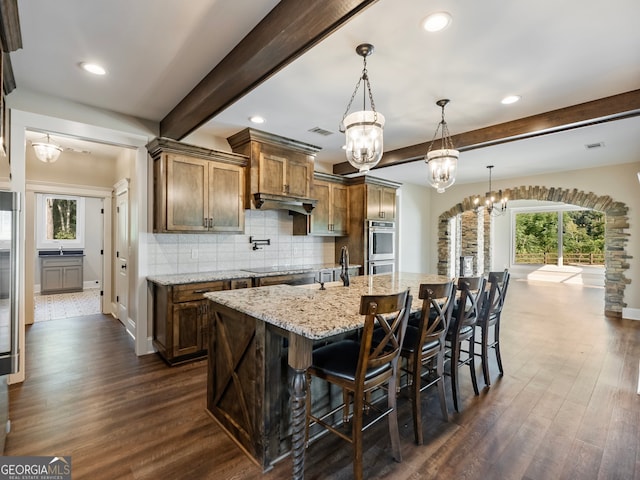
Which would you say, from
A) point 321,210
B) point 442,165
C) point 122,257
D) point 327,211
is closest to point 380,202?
point 327,211

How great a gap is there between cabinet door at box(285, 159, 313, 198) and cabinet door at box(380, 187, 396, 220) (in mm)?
1693

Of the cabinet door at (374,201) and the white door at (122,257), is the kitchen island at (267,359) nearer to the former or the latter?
the white door at (122,257)

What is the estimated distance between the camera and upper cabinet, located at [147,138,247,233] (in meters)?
3.44

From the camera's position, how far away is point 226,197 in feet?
12.7

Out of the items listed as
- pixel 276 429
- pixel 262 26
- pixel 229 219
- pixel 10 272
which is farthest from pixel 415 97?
pixel 10 272

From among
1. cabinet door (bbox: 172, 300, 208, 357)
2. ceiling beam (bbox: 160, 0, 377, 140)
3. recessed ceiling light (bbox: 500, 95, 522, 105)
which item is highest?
recessed ceiling light (bbox: 500, 95, 522, 105)

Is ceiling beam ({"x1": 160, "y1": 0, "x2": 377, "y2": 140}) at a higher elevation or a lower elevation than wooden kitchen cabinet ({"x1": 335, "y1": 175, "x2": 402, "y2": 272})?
higher

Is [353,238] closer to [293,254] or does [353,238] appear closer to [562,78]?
[293,254]

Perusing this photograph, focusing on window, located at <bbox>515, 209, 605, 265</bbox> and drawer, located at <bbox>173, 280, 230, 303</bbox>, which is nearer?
drawer, located at <bbox>173, 280, 230, 303</bbox>

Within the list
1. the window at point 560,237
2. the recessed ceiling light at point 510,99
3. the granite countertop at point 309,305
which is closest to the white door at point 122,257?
the granite countertop at point 309,305

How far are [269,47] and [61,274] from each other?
8097mm

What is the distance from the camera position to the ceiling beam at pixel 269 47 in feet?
5.49

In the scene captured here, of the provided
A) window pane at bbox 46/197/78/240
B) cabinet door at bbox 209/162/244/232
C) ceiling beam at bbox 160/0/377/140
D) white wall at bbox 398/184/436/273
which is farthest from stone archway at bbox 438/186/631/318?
window pane at bbox 46/197/78/240

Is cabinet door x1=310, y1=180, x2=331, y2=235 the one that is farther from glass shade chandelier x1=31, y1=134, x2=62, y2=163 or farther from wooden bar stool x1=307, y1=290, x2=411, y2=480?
glass shade chandelier x1=31, y1=134, x2=62, y2=163
